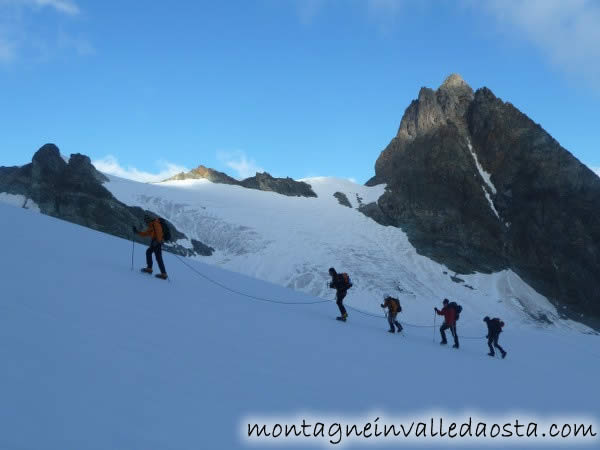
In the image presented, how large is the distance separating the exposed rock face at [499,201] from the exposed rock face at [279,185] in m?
11.1

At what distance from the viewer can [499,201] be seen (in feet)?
181

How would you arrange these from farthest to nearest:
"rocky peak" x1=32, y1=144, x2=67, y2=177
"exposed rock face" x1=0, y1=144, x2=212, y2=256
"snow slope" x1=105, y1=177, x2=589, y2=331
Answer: "rocky peak" x1=32, y1=144, x2=67, y2=177 < "exposed rock face" x1=0, y1=144, x2=212, y2=256 < "snow slope" x1=105, y1=177, x2=589, y2=331

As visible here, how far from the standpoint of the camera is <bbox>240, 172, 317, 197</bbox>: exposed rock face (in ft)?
199

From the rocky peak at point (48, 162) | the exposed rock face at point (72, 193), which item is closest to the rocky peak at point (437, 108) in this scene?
the exposed rock face at point (72, 193)

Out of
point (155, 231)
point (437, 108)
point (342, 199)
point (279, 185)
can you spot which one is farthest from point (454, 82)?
point (155, 231)

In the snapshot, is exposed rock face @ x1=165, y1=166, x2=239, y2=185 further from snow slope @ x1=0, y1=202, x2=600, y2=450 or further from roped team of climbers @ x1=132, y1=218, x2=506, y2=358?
snow slope @ x1=0, y1=202, x2=600, y2=450

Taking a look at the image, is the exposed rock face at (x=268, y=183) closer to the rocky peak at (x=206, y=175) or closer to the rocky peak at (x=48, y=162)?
the rocky peak at (x=206, y=175)

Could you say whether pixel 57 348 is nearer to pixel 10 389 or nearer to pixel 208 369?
pixel 10 389

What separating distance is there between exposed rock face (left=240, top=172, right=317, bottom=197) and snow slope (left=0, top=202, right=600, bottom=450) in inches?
1901

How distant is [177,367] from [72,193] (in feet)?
124

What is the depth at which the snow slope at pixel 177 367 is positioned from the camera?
3416 millimetres

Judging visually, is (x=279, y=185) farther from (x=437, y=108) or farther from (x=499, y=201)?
(x=499, y=201)

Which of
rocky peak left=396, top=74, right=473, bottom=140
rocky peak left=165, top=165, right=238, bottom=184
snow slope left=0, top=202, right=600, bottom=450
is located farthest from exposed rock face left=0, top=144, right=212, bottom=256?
rocky peak left=396, top=74, right=473, bottom=140

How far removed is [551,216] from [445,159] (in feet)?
43.9
